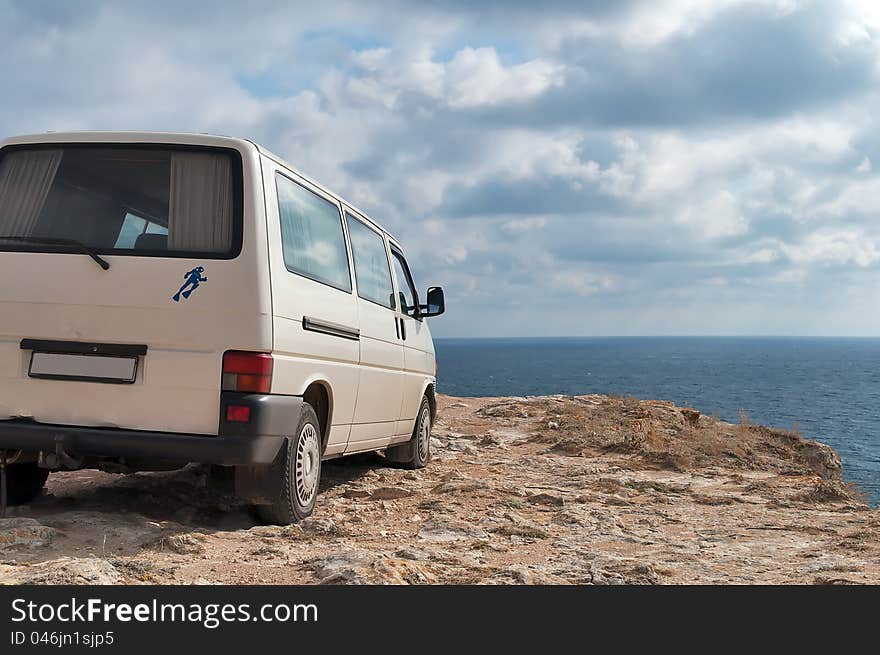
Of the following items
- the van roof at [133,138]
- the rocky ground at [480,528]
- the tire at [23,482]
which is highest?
the van roof at [133,138]

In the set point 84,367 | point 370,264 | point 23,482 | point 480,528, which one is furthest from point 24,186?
point 480,528

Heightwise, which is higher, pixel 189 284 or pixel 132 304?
pixel 189 284

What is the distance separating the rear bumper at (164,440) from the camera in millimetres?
4766

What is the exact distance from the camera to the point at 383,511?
6.42 meters

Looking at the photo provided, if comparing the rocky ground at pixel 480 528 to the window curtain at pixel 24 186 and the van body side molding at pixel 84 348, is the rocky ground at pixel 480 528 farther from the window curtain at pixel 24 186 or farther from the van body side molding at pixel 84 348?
the window curtain at pixel 24 186

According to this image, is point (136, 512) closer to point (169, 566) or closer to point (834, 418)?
point (169, 566)

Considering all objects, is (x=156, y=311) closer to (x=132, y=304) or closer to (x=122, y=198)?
(x=132, y=304)

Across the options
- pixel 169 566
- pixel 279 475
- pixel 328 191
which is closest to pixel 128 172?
pixel 328 191

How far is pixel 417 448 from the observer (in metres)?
8.87

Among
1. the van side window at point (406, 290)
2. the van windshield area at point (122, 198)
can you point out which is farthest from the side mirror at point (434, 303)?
the van windshield area at point (122, 198)

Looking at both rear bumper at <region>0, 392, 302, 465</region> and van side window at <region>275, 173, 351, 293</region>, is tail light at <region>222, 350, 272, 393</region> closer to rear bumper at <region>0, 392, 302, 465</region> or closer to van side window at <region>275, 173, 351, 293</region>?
rear bumper at <region>0, 392, 302, 465</region>

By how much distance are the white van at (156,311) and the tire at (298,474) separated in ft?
0.04

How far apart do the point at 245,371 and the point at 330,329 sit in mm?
1047

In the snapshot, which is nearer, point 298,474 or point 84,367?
point 84,367
